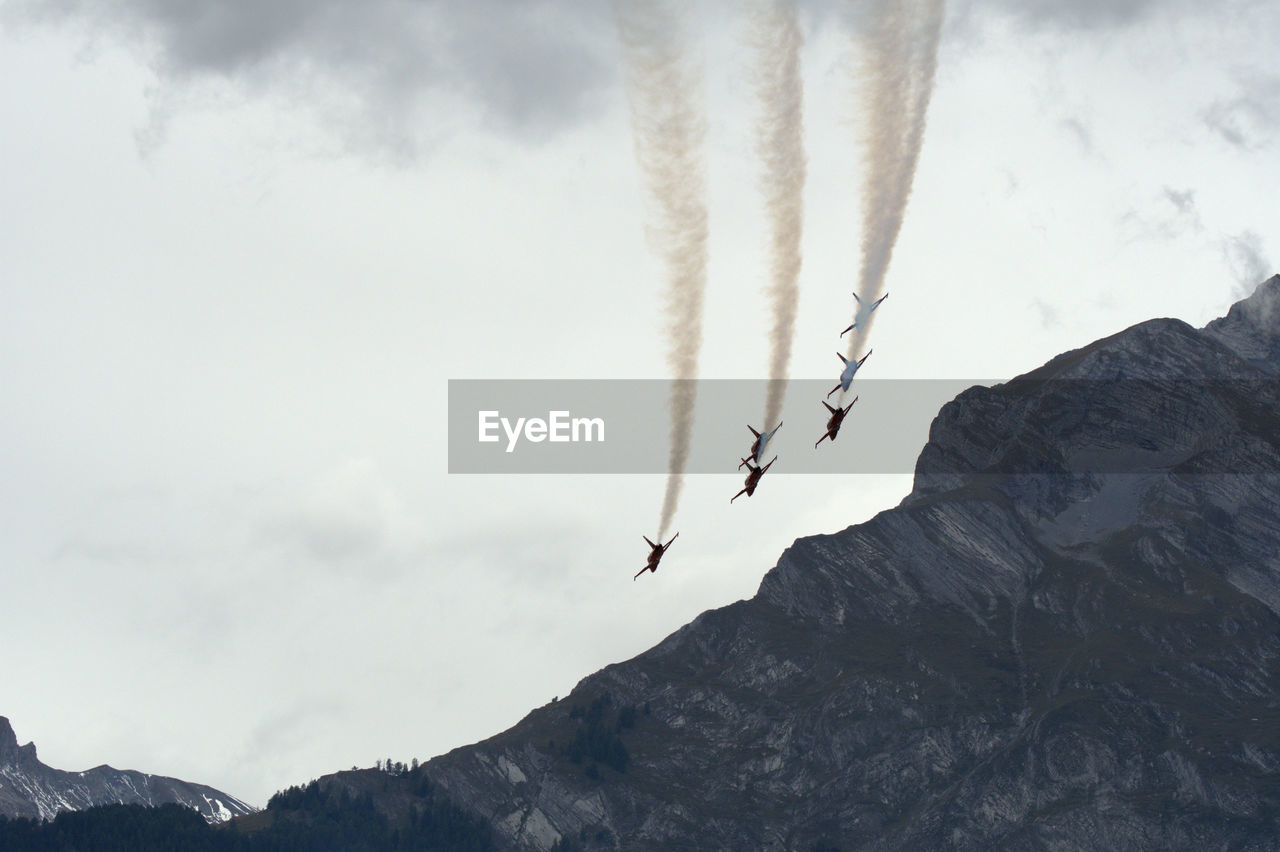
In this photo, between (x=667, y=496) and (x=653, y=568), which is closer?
(x=667, y=496)

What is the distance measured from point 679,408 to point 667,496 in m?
12.1

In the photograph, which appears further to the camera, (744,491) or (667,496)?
(744,491)

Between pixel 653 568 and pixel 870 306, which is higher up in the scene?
pixel 870 306

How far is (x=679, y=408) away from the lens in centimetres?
15450

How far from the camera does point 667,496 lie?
145 meters

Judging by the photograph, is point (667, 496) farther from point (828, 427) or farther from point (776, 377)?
point (828, 427)

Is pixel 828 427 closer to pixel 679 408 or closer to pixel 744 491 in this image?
pixel 744 491

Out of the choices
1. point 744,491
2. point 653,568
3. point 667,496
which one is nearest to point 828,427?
point 744,491

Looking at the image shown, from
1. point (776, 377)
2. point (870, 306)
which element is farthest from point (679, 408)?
point (870, 306)

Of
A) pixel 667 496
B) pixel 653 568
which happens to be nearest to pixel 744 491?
pixel 653 568

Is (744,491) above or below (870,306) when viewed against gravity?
below

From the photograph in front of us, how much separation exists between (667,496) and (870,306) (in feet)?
100

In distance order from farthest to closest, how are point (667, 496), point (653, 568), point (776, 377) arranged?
1. point (653, 568)
2. point (776, 377)
3. point (667, 496)

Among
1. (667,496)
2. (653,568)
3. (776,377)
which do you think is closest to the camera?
(667,496)
